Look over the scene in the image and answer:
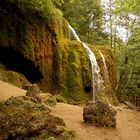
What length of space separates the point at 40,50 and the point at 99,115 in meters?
8.20

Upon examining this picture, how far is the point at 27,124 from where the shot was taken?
6.90 metres

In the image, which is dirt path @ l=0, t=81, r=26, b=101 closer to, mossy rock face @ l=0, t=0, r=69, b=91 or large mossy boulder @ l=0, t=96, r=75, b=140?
mossy rock face @ l=0, t=0, r=69, b=91

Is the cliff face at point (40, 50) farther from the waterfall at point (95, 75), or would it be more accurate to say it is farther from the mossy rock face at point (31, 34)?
the waterfall at point (95, 75)

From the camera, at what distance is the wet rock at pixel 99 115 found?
11721mm

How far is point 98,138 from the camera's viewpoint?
10.1 meters

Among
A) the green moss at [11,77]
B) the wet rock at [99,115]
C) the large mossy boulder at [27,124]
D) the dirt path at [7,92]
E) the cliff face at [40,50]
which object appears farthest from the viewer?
the cliff face at [40,50]

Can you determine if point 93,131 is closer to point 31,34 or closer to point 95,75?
point 31,34

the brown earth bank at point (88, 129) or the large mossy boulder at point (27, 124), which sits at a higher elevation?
the large mossy boulder at point (27, 124)

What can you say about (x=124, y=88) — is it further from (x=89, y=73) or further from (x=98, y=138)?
(x=98, y=138)

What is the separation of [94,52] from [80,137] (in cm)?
1419

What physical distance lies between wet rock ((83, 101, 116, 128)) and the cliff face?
7.17 meters

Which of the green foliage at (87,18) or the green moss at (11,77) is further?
the green foliage at (87,18)

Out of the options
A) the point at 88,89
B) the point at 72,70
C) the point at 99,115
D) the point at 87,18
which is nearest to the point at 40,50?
the point at 72,70

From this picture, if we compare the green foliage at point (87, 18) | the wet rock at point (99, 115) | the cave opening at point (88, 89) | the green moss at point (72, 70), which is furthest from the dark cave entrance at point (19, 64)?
the green foliage at point (87, 18)
